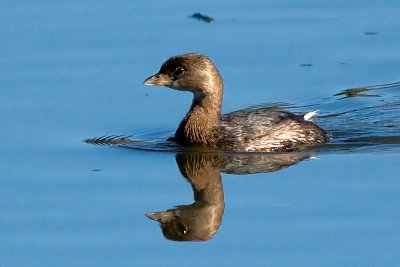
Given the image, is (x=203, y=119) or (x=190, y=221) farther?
(x=203, y=119)

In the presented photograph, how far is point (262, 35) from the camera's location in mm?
19016

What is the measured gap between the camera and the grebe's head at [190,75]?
16.1m

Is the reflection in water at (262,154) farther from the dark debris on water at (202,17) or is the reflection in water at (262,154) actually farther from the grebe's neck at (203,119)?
the dark debris on water at (202,17)

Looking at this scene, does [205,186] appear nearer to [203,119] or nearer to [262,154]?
[262,154]

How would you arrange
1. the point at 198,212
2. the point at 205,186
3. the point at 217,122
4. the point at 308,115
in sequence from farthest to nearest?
1. the point at 308,115
2. the point at 217,122
3. the point at 205,186
4. the point at 198,212

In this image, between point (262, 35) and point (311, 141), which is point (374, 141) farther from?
point (262, 35)

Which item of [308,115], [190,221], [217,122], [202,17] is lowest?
[190,221]

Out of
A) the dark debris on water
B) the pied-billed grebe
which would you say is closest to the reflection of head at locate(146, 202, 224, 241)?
the pied-billed grebe

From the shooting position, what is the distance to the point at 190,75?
1612 cm

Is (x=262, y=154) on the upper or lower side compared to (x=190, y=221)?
upper

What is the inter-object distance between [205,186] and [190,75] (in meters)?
1.90

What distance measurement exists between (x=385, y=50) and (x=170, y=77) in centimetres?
381

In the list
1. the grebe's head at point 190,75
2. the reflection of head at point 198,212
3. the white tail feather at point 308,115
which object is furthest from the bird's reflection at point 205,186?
the white tail feather at point 308,115

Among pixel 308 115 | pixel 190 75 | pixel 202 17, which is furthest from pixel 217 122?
pixel 202 17
